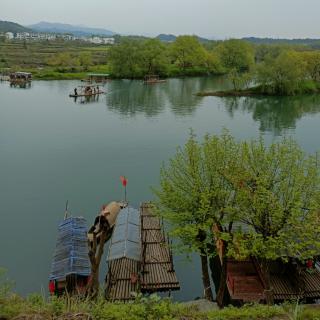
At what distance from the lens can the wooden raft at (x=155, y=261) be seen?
23219mm

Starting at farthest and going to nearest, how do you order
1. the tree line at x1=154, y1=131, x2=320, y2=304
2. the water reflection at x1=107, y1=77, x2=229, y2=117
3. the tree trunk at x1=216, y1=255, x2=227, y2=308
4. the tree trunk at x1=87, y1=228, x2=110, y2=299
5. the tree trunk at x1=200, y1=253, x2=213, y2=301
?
1. the water reflection at x1=107, y1=77, x2=229, y2=117
2. the tree trunk at x1=200, y1=253, x2=213, y2=301
3. the tree trunk at x1=216, y1=255, x2=227, y2=308
4. the tree line at x1=154, y1=131, x2=320, y2=304
5. the tree trunk at x1=87, y1=228, x2=110, y2=299

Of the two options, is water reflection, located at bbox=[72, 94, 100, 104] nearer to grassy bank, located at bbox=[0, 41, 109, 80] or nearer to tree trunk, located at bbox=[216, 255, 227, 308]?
grassy bank, located at bbox=[0, 41, 109, 80]

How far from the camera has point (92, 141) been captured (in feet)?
184

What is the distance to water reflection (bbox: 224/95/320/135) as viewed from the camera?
6815 centimetres

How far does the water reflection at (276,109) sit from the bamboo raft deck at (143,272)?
40722 mm

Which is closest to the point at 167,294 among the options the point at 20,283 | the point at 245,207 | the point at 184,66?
the point at 245,207

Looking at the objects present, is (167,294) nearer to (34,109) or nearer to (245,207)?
(245,207)

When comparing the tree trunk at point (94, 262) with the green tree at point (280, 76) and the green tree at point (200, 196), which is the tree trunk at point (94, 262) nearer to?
the green tree at point (200, 196)

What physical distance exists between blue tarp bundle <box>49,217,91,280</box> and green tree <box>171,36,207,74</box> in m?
112

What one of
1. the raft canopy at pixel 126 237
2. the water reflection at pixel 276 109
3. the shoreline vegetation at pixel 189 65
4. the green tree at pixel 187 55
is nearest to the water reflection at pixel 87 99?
the water reflection at pixel 276 109

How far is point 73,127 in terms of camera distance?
63.6 meters

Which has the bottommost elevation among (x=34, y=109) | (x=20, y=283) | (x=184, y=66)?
(x=20, y=283)

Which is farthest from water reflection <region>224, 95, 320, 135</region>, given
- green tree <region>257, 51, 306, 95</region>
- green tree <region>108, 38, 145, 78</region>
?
green tree <region>108, 38, 145, 78</region>

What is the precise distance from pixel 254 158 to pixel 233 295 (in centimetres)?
724
